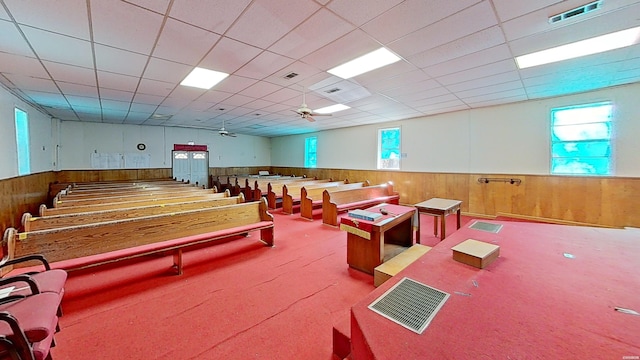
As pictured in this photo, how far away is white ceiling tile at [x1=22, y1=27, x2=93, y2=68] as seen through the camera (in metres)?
2.52

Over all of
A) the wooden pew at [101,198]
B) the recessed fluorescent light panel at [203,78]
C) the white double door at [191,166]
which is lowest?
the wooden pew at [101,198]

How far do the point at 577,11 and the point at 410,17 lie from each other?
1.40 m

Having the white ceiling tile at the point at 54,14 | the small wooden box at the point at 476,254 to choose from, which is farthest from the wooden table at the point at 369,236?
the white ceiling tile at the point at 54,14

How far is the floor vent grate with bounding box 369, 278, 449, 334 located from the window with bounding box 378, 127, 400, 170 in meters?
6.14

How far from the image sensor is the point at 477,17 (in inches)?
89.4

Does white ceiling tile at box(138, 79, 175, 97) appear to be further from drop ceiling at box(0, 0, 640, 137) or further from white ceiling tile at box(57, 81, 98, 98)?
white ceiling tile at box(57, 81, 98, 98)

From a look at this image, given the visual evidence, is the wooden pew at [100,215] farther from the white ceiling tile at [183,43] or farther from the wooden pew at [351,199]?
the white ceiling tile at [183,43]

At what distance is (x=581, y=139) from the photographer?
15.0ft

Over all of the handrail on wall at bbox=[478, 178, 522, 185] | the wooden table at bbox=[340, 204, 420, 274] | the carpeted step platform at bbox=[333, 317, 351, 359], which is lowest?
the carpeted step platform at bbox=[333, 317, 351, 359]

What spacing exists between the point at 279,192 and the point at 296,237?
2674 mm

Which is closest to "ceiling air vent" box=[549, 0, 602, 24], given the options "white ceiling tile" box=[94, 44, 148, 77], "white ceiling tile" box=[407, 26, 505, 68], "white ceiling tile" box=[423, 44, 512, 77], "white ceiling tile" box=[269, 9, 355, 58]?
"white ceiling tile" box=[407, 26, 505, 68]

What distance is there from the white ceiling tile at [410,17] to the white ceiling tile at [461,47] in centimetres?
57

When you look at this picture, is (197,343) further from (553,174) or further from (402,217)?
(553,174)

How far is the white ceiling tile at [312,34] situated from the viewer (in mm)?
2305
